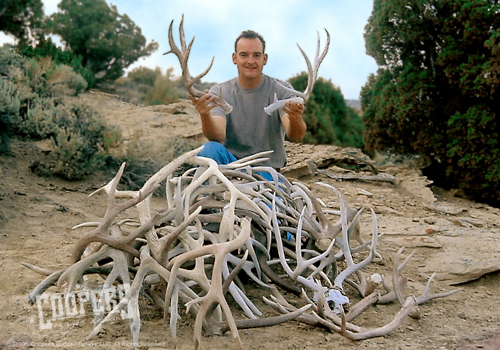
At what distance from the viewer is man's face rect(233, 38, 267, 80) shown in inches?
149

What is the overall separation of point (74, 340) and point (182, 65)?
5.91ft

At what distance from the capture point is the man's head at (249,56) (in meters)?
3.79

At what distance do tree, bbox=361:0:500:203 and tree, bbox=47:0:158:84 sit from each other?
500 inches

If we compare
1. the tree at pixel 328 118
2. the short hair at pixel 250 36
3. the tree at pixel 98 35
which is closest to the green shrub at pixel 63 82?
the short hair at pixel 250 36

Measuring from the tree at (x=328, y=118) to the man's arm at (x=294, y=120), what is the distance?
12755mm

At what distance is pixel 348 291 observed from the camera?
Result: 2865 mm

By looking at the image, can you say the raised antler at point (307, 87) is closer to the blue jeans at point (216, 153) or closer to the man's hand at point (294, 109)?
the man's hand at point (294, 109)

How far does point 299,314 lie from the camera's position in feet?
7.27

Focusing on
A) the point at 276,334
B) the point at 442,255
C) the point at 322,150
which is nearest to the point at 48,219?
the point at 276,334

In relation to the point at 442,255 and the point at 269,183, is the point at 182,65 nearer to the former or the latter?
the point at 269,183

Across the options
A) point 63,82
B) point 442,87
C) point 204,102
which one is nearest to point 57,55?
point 63,82

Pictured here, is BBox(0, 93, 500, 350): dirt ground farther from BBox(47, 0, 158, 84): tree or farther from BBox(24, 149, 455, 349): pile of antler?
BBox(47, 0, 158, 84): tree

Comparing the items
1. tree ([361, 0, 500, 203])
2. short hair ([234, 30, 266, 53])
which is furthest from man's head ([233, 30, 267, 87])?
tree ([361, 0, 500, 203])

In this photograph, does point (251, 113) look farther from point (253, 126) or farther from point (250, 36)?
point (250, 36)
